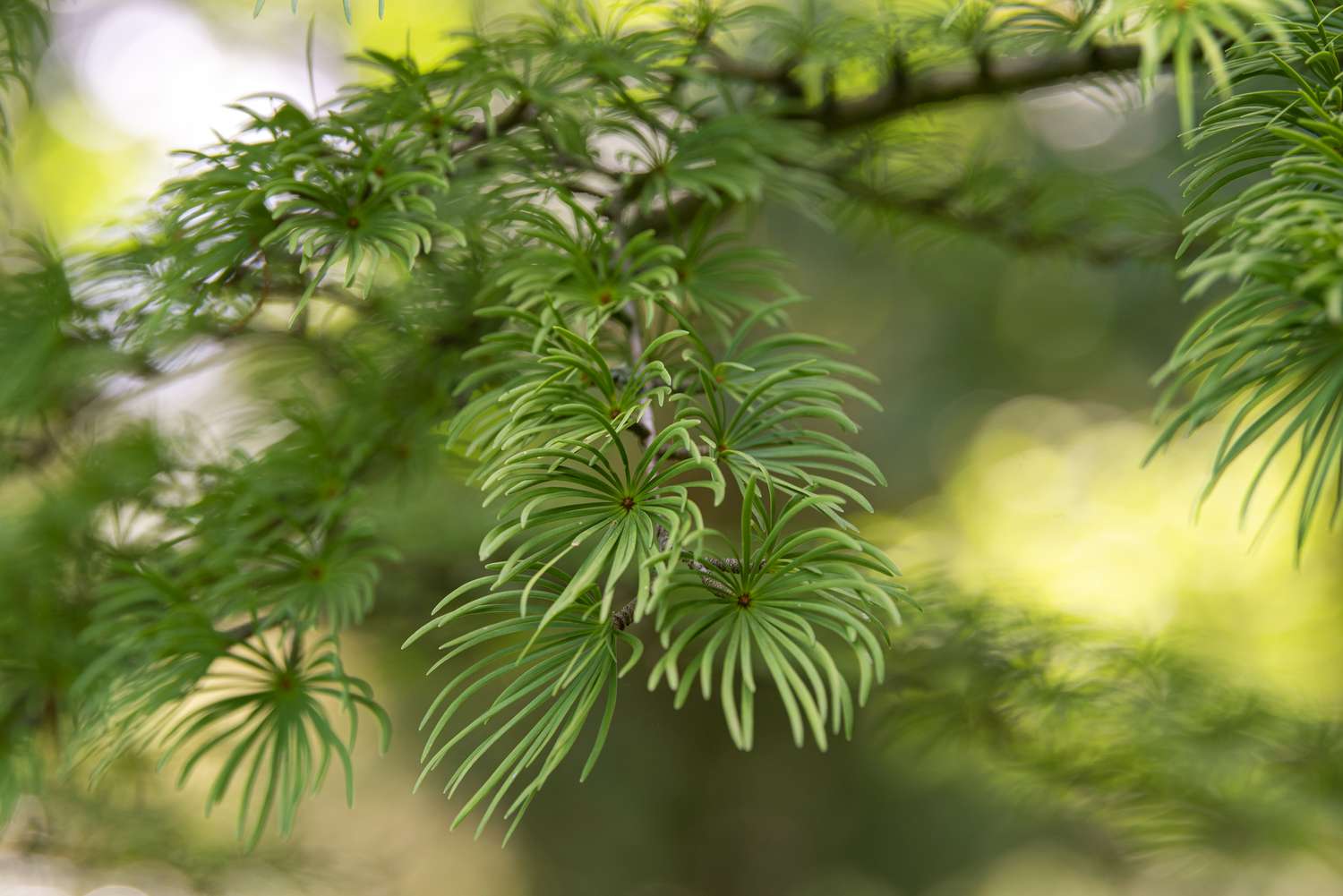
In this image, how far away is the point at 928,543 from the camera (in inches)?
37.8

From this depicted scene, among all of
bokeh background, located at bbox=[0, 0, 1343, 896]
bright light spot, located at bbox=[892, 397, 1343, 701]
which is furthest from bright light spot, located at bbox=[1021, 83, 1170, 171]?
bright light spot, located at bbox=[892, 397, 1343, 701]

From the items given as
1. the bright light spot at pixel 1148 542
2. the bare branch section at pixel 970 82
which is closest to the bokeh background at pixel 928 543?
the bright light spot at pixel 1148 542

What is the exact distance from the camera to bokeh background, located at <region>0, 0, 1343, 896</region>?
1.28 metres

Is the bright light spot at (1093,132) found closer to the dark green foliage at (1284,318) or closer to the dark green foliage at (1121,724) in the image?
the dark green foliage at (1121,724)

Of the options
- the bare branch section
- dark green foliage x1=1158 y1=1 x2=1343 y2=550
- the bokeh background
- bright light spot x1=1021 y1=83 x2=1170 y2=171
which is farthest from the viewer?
bright light spot x1=1021 y1=83 x2=1170 y2=171

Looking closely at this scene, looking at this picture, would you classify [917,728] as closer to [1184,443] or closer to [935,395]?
[935,395]

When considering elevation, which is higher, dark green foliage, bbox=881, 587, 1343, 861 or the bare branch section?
the bare branch section

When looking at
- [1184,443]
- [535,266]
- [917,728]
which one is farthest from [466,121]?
[1184,443]

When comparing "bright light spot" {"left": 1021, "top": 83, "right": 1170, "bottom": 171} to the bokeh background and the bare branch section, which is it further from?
the bare branch section

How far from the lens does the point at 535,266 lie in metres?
0.33

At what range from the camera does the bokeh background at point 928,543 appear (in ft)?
4.20

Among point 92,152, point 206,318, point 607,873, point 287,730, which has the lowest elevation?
point 607,873

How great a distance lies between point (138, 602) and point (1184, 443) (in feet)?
5.97

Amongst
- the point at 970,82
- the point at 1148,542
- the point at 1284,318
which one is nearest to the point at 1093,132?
the point at 1148,542
